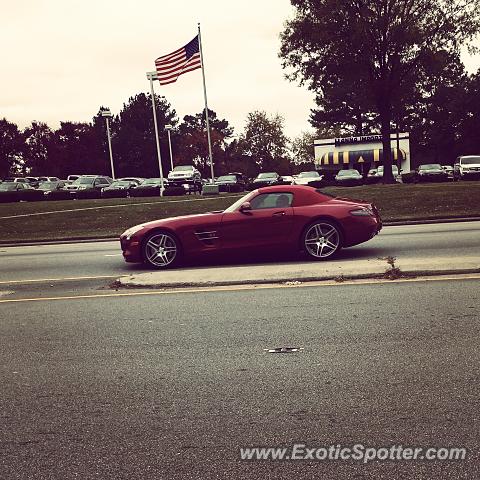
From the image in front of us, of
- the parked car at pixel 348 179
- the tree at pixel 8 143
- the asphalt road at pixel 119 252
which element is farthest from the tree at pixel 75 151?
the asphalt road at pixel 119 252

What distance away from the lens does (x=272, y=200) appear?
33.1 ft

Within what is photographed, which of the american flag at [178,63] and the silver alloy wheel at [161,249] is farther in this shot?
the american flag at [178,63]

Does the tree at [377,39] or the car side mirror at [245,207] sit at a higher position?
the tree at [377,39]

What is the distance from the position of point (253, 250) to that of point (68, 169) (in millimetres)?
82758

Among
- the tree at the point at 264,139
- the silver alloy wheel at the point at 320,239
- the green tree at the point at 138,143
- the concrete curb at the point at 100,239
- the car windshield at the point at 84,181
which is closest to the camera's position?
the silver alloy wheel at the point at 320,239

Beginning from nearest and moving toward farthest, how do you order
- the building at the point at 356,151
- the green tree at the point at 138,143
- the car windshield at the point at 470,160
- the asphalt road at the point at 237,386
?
the asphalt road at the point at 237,386 < the car windshield at the point at 470,160 < the building at the point at 356,151 < the green tree at the point at 138,143

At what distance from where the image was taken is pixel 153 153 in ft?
323

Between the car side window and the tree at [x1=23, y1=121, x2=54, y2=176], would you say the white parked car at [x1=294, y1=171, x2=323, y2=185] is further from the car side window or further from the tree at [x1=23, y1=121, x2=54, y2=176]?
the tree at [x1=23, y1=121, x2=54, y2=176]

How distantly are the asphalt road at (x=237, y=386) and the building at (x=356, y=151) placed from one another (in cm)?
5643

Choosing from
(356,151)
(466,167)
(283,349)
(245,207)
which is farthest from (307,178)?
(283,349)

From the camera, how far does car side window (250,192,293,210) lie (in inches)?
394

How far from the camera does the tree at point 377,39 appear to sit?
1363 inches

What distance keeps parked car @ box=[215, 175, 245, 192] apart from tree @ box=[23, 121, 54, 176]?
5188cm

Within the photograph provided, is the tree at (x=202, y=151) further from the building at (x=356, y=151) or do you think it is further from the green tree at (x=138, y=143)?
the building at (x=356, y=151)
